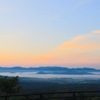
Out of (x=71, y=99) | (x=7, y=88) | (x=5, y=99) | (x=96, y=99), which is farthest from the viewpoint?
(x=7, y=88)

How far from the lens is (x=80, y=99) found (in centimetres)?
2023

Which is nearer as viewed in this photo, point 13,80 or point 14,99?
point 14,99

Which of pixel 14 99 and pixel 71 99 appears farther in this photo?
pixel 14 99

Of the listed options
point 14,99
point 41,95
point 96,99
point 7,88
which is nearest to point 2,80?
point 7,88

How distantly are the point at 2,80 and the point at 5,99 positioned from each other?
10.6 metres

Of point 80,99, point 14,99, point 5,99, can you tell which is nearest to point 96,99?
point 80,99

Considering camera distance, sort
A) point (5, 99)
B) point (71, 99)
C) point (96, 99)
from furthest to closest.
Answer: point (96, 99), point (71, 99), point (5, 99)

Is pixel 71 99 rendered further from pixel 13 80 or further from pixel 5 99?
pixel 13 80

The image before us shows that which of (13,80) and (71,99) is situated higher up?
(13,80)

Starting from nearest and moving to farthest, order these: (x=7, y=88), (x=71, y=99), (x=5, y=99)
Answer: (x=5, y=99)
(x=71, y=99)
(x=7, y=88)

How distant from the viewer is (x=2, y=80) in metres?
28.4

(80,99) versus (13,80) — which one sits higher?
(13,80)

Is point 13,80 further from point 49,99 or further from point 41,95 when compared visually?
point 41,95

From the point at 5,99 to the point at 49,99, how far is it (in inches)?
143
